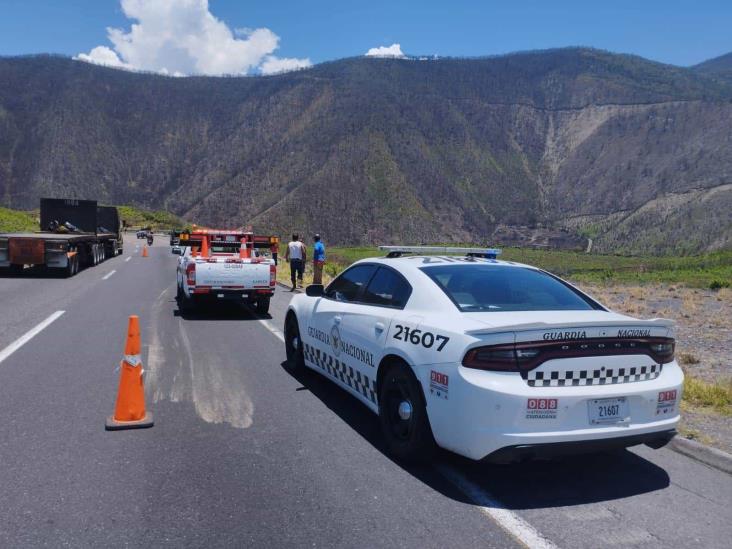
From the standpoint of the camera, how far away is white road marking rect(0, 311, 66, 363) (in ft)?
27.9

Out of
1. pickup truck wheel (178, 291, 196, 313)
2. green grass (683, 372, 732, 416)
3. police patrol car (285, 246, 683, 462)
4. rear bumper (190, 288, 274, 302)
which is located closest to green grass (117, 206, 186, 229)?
pickup truck wheel (178, 291, 196, 313)

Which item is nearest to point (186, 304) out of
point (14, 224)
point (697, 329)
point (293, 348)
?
point (293, 348)

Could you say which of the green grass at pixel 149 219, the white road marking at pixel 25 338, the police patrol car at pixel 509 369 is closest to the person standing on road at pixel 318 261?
the white road marking at pixel 25 338

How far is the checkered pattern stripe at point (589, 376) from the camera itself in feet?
13.5

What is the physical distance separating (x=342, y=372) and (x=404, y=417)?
1376 mm

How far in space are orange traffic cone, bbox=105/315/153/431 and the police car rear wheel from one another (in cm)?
214

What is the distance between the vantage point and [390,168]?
101625mm

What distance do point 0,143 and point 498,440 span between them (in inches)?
5565

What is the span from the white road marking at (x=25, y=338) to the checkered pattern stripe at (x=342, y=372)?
13.9ft

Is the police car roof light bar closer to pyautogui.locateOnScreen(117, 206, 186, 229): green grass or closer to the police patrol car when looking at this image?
the police patrol car

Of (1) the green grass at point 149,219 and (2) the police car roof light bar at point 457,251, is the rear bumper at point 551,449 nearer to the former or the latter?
(2) the police car roof light bar at point 457,251

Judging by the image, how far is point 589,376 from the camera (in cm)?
420

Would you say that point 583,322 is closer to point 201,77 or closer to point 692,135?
point 692,135

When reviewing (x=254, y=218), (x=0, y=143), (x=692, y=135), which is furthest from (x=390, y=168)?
(x=0, y=143)
